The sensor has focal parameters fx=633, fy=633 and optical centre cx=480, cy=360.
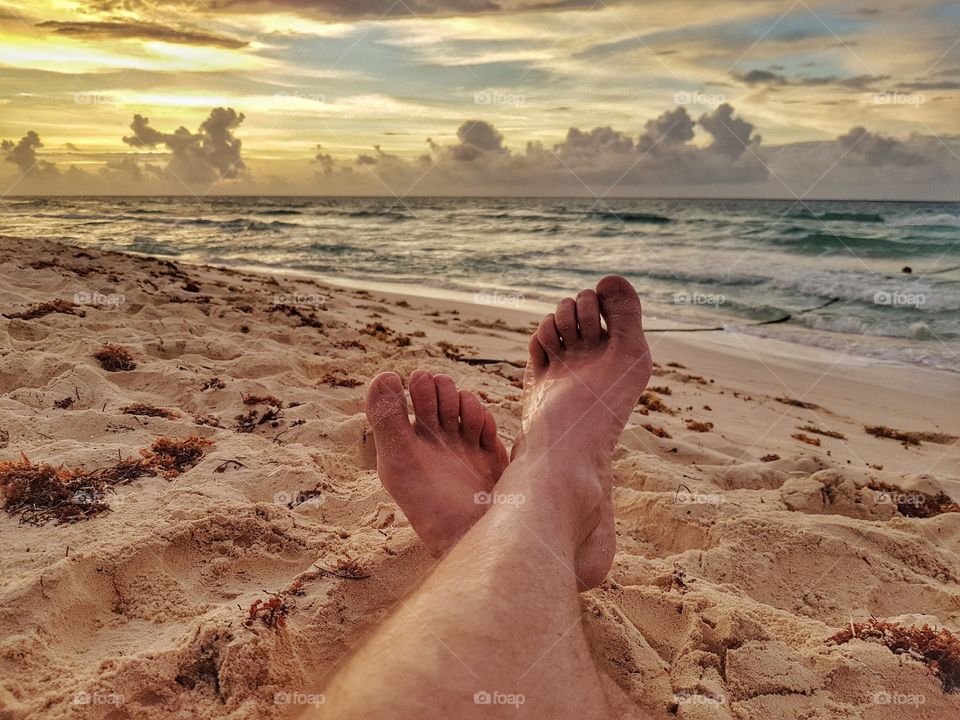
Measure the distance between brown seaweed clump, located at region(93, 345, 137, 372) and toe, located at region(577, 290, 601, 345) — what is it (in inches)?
97.0

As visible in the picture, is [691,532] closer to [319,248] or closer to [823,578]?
[823,578]

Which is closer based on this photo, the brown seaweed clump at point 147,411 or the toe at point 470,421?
the toe at point 470,421

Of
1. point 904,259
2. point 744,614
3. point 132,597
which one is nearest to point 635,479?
point 744,614

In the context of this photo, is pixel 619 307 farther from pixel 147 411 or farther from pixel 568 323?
pixel 147 411

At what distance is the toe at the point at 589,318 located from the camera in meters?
2.80

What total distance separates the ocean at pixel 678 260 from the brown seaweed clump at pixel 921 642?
19.3 feet

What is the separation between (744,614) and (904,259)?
1674cm

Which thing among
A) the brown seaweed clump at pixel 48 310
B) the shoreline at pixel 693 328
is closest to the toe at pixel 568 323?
the brown seaweed clump at pixel 48 310

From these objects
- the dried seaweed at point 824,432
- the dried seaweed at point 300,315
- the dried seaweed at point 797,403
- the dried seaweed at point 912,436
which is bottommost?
the dried seaweed at point 912,436

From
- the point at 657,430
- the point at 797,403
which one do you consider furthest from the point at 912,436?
the point at 657,430

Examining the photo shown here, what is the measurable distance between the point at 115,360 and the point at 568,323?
2510 mm

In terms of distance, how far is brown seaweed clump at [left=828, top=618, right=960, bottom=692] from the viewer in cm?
161

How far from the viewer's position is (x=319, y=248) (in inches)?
702

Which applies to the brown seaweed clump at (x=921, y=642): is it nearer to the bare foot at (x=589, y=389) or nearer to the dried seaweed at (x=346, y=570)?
the bare foot at (x=589, y=389)
